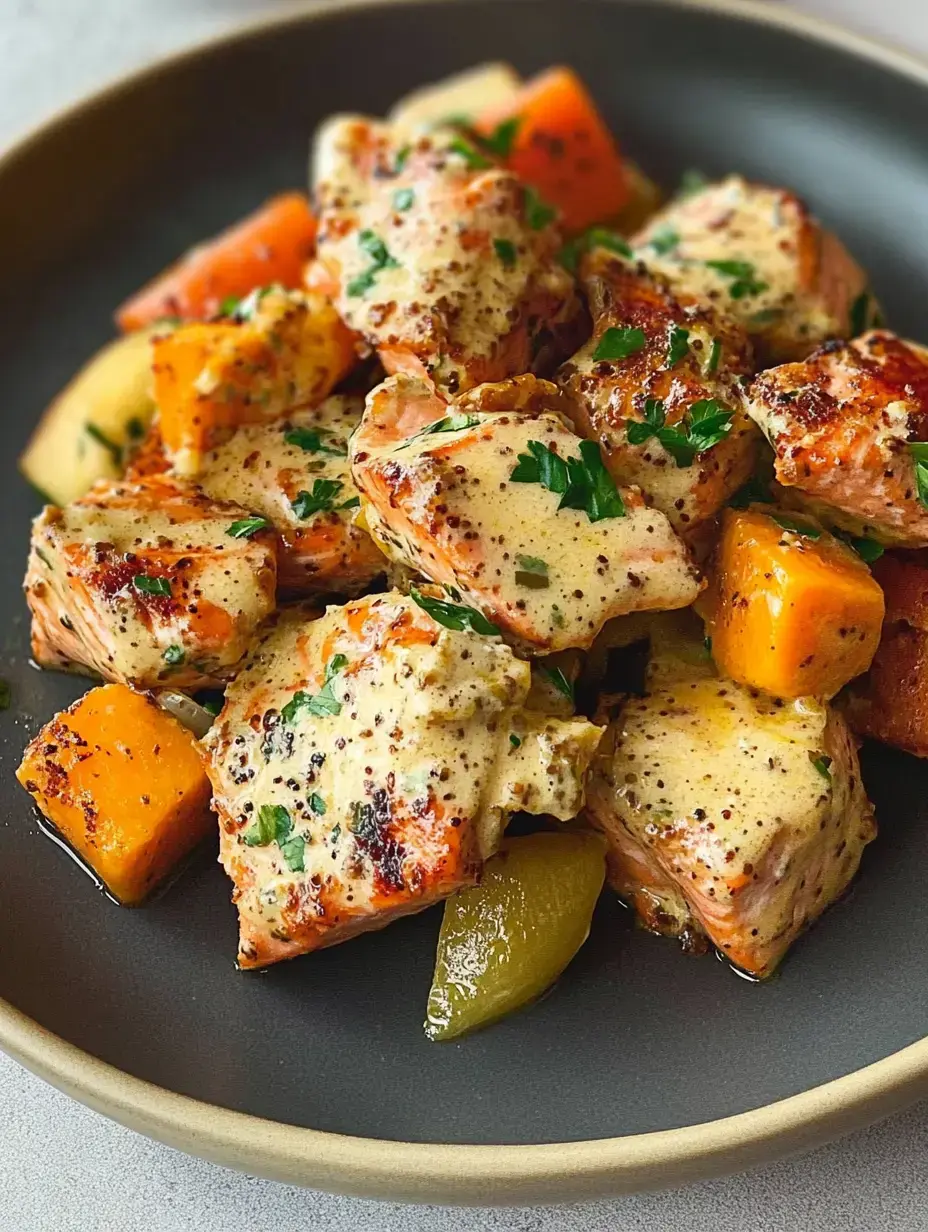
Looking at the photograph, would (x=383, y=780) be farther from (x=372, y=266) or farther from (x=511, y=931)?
(x=372, y=266)

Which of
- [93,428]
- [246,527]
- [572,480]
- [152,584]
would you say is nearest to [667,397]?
[572,480]

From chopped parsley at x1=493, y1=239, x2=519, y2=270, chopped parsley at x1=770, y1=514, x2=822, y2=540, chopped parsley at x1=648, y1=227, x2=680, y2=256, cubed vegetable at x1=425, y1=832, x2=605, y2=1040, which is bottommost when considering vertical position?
cubed vegetable at x1=425, y1=832, x2=605, y2=1040

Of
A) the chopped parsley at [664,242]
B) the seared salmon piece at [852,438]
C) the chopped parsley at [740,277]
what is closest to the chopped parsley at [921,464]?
the seared salmon piece at [852,438]

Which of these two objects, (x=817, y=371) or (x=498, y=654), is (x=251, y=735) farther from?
(x=817, y=371)

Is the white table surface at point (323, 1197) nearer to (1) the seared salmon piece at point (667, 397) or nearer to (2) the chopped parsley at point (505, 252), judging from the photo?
(1) the seared salmon piece at point (667, 397)

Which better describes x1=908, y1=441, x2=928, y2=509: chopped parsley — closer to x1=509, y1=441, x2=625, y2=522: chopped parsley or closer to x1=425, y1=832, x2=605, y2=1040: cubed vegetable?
x1=509, y1=441, x2=625, y2=522: chopped parsley

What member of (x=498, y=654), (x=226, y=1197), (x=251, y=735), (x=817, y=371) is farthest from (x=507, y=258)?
(x=226, y=1197)

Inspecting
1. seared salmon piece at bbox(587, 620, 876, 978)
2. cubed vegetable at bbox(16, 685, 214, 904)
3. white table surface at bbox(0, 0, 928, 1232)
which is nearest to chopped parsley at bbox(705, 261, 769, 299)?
seared salmon piece at bbox(587, 620, 876, 978)
